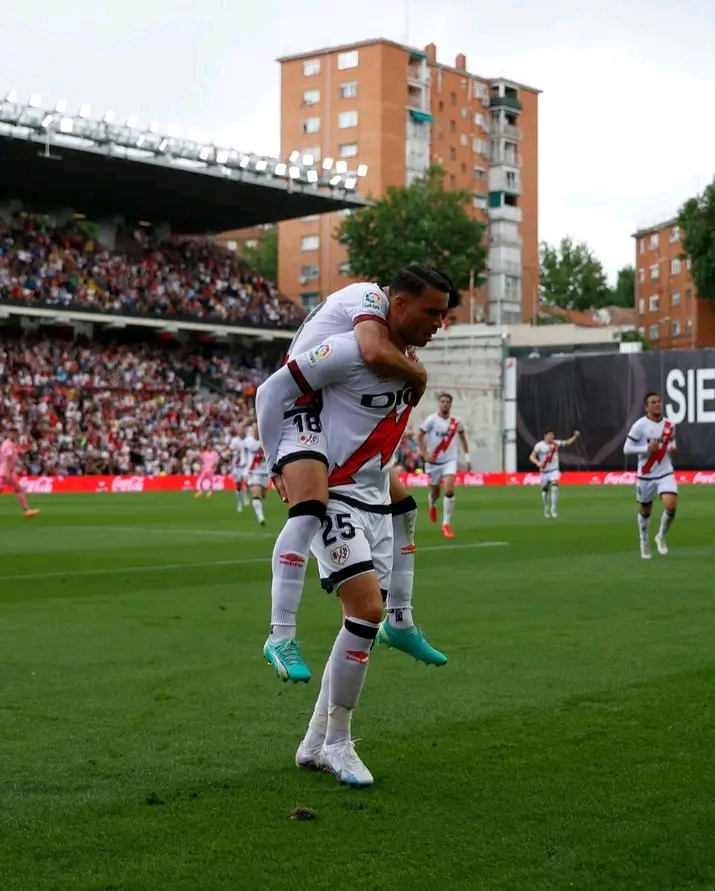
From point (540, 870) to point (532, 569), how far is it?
1276cm

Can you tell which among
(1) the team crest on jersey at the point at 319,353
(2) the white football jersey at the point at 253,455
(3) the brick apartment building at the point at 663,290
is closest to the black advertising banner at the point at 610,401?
(2) the white football jersey at the point at 253,455

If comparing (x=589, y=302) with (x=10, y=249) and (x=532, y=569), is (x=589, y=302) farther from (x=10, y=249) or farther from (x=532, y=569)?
(x=532, y=569)

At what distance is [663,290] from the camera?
110m

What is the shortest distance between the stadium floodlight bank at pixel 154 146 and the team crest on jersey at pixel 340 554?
4600 cm

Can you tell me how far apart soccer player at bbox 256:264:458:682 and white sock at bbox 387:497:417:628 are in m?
0.59

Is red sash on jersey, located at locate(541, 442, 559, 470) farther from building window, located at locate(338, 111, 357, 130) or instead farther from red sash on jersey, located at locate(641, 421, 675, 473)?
building window, located at locate(338, 111, 357, 130)

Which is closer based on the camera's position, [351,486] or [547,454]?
[351,486]

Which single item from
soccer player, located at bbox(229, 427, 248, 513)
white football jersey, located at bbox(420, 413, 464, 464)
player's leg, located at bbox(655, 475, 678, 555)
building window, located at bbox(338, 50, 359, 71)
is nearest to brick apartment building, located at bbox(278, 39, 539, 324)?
building window, located at bbox(338, 50, 359, 71)

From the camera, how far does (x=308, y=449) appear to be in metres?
6.12

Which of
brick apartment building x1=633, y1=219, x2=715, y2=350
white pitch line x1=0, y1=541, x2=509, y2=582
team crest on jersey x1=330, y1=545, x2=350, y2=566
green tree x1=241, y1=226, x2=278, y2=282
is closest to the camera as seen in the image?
team crest on jersey x1=330, y1=545, x2=350, y2=566

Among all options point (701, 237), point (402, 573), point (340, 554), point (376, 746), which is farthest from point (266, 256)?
point (340, 554)

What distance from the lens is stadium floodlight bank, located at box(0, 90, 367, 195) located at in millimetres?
49938

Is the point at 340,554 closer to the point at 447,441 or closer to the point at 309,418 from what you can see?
the point at 309,418

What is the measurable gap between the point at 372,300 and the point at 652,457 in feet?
45.5
